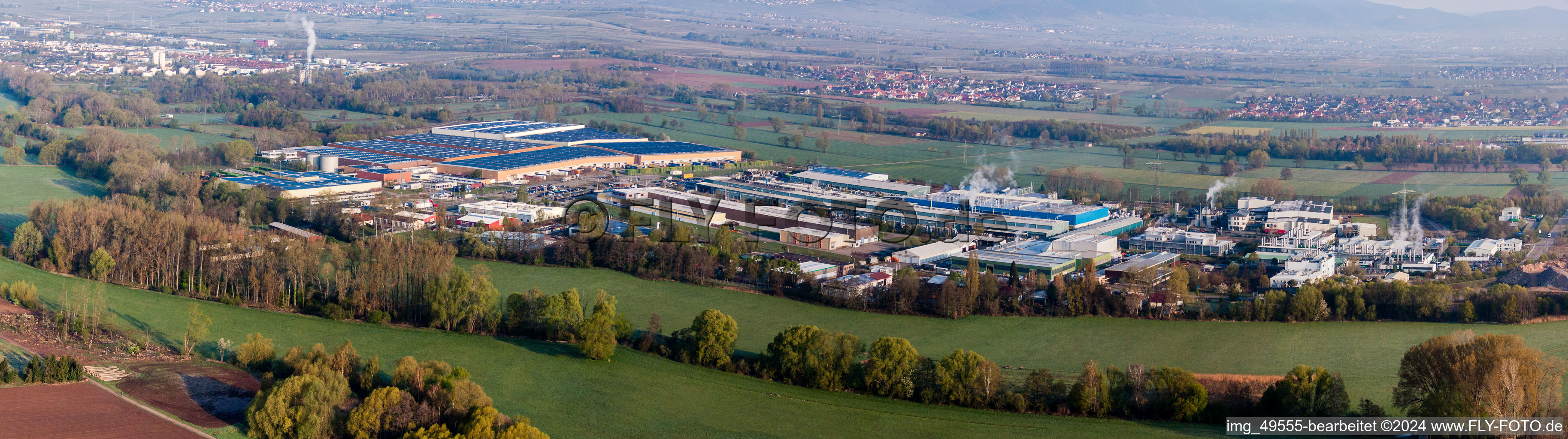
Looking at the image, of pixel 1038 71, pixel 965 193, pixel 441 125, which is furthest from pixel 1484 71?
pixel 441 125

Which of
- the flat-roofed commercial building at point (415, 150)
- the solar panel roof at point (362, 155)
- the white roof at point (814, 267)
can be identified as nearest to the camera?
the white roof at point (814, 267)

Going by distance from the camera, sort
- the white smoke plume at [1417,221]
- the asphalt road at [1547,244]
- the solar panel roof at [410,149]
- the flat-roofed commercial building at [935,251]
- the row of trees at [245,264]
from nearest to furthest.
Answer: the row of trees at [245,264] < the flat-roofed commercial building at [935,251] < the asphalt road at [1547,244] < the white smoke plume at [1417,221] < the solar panel roof at [410,149]

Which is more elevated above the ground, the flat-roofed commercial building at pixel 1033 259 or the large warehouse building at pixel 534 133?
the large warehouse building at pixel 534 133

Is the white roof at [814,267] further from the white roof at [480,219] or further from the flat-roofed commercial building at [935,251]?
the white roof at [480,219]

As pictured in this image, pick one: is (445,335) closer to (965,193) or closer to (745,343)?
(745,343)

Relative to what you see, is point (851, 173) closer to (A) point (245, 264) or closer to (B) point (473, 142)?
(B) point (473, 142)

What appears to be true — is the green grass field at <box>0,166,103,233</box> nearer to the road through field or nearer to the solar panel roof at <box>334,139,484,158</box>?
the solar panel roof at <box>334,139,484,158</box>

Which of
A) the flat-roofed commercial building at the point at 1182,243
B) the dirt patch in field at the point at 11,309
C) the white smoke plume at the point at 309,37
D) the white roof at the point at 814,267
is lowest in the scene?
the dirt patch in field at the point at 11,309

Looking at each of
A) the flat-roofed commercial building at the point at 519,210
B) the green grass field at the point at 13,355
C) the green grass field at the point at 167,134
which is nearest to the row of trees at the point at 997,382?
the green grass field at the point at 13,355
